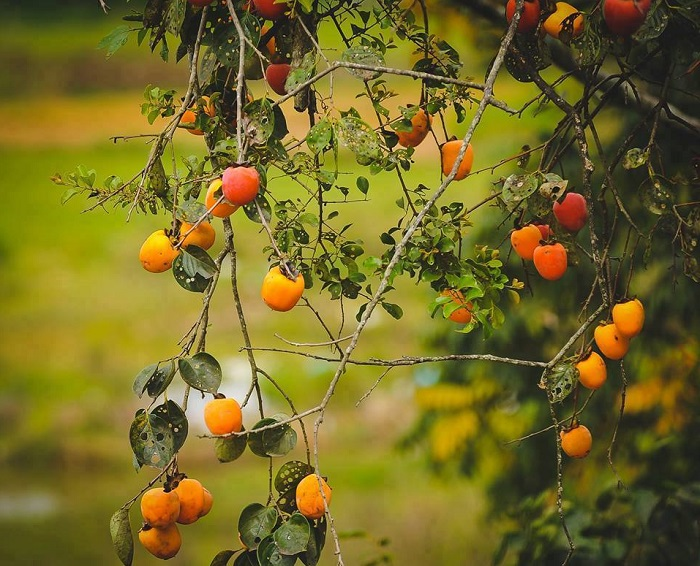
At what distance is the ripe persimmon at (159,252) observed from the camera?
63 cm

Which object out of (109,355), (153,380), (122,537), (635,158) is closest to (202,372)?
(153,380)

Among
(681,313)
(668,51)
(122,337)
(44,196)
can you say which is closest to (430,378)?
(681,313)

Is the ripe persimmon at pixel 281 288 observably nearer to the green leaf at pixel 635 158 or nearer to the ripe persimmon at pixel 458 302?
the ripe persimmon at pixel 458 302

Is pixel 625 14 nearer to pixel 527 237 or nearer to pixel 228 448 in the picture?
pixel 527 237

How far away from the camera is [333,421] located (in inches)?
117

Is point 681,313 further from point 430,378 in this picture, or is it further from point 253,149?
point 253,149

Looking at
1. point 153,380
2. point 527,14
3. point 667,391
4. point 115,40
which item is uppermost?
point 527,14

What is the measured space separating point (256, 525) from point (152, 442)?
9 cm

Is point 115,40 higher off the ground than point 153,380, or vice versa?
point 115,40

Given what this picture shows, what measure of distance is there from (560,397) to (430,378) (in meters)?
1.59

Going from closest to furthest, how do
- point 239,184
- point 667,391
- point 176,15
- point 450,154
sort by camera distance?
point 239,184, point 176,15, point 450,154, point 667,391

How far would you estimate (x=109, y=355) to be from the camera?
307 centimetres

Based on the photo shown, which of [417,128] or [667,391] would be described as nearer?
[417,128]

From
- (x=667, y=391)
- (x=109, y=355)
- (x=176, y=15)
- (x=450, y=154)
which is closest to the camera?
(x=176, y=15)
